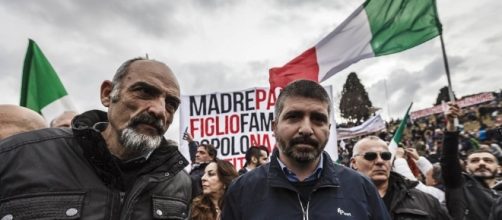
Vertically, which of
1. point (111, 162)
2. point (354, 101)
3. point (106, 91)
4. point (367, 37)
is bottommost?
point (111, 162)

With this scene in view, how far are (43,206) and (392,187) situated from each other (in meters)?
2.99

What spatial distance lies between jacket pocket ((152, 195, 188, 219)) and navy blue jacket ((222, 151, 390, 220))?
374mm

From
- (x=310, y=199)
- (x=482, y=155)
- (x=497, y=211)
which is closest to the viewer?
(x=310, y=199)

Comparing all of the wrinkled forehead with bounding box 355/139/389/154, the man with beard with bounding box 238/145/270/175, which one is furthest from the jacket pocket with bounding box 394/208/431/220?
the man with beard with bounding box 238/145/270/175

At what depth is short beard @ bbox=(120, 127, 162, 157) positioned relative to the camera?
6.81ft

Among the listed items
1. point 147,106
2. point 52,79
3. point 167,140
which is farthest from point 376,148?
point 52,79

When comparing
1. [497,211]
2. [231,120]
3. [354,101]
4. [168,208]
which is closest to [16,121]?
[168,208]

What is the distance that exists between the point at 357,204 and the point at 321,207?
8.6 inches

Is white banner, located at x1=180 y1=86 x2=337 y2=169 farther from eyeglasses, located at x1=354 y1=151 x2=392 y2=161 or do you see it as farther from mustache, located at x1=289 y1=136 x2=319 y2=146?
mustache, located at x1=289 y1=136 x2=319 y2=146

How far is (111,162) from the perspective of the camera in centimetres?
202

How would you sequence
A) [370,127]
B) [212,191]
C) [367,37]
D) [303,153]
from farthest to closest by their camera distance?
[370,127], [367,37], [212,191], [303,153]

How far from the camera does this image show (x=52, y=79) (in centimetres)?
531

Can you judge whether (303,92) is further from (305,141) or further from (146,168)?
(146,168)

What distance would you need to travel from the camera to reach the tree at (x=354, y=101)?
258 ft
